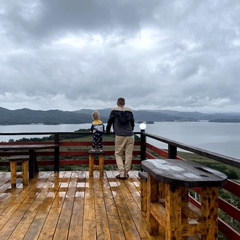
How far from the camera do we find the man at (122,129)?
5098 millimetres

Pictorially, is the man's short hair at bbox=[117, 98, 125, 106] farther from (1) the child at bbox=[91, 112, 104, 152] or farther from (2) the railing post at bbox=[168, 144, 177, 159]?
(2) the railing post at bbox=[168, 144, 177, 159]

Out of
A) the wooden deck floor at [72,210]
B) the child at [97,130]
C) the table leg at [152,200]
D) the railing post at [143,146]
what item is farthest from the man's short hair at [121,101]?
the table leg at [152,200]

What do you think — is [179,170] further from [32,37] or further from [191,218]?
[32,37]

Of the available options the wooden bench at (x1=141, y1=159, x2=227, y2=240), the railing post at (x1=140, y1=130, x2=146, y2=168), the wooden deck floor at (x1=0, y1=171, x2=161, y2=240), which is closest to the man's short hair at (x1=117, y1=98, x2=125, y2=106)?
the railing post at (x1=140, y1=130, x2=146, y2=168)

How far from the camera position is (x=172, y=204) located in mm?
2012

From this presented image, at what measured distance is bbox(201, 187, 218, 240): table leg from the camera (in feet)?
6.76

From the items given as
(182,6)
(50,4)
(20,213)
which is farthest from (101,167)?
(182,6)

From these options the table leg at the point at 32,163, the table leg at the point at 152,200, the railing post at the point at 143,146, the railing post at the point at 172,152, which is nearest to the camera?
the table leg at the point at 152,200

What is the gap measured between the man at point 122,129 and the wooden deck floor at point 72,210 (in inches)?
14.0

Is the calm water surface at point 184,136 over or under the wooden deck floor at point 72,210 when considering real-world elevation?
under

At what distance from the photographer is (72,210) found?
3338 mm

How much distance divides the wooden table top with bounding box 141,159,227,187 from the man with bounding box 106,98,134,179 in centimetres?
260

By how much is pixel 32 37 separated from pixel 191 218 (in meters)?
13.1

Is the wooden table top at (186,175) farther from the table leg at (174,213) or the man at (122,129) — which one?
the man at (122,129)
